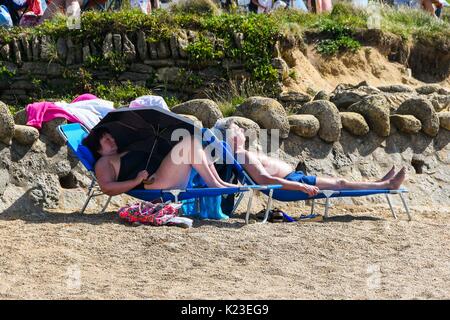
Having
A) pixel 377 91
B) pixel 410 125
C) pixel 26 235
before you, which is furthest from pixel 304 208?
pixel 26 235

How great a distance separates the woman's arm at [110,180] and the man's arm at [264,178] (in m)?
0.93

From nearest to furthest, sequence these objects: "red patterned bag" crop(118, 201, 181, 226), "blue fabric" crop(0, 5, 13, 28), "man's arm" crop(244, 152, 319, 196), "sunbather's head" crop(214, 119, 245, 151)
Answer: "red patterned bag" crop(118, 201, 181, 226) → "man's arm" crop(244, 152, 319, 196) → "sunbather's head" crop(214, 119, 245, 151) → "blue fabric" crop(0, 5, 13, 28)

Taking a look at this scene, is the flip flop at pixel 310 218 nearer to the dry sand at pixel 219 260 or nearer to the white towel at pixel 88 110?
the dry sand at pixel 219 260

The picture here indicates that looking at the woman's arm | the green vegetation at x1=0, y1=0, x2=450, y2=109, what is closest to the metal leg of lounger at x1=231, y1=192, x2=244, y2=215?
the woman's arm

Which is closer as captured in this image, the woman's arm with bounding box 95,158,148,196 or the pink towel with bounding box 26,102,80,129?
the woman's arm with bounding box 95,158,148,196

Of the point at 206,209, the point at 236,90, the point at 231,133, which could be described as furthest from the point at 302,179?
the point at 236,90

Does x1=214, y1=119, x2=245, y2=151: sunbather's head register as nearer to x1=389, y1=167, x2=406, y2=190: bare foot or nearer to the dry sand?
the dry sand

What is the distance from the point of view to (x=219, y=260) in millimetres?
7270

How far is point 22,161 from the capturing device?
882cm

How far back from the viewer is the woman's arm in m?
8.39

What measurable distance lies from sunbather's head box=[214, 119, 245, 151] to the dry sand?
0.66 metres

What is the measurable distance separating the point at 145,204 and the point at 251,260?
1344 millimetres

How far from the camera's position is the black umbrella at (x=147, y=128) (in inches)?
337
